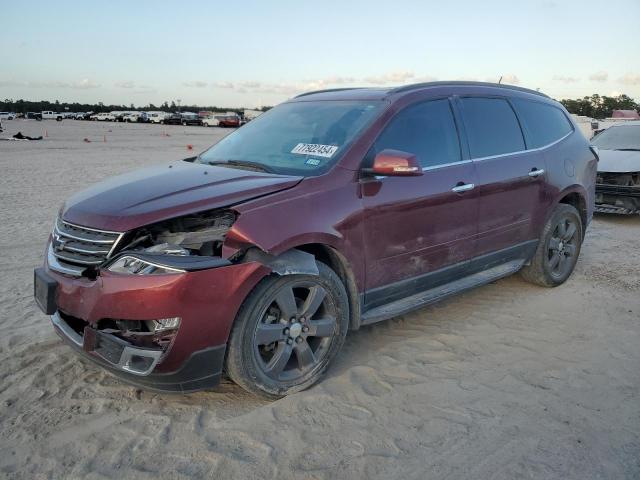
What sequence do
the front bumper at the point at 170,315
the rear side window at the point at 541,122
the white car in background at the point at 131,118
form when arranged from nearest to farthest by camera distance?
the front bumper at the point at 170,315
the rear side window at the point at 541,122
the white car in background at the point at 131,118

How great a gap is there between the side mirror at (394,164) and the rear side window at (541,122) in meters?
2.10

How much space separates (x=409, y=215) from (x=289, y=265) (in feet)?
3.61

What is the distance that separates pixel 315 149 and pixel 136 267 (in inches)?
60.1

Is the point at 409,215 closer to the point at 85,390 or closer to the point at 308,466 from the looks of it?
the point at 308,466

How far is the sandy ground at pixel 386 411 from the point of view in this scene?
2.79m

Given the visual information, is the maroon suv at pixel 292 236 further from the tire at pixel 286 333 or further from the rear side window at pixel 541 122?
the rear side window at pixel 541 122

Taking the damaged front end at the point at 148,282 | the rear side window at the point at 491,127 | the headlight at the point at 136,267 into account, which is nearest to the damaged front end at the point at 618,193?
the rear side window at the point at 491,127

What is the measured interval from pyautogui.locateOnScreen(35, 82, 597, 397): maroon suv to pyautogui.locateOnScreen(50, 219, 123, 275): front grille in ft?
0.04

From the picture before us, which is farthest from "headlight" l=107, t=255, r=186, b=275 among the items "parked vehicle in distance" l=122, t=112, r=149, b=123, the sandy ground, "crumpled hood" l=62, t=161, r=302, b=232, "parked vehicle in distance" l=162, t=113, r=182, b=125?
"parked vehicle in distance" l=122, t=112, r=149, b=123

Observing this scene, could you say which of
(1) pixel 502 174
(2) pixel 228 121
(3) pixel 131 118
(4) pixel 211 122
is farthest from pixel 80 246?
(3) pixel 131 118

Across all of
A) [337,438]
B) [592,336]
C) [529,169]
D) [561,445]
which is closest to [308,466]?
[337,438]

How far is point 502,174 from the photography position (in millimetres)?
4715

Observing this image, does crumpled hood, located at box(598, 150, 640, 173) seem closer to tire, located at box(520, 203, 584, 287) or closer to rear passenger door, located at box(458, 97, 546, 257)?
tire, located at box(520, 203, 584, 287)

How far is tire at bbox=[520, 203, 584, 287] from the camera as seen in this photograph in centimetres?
542
